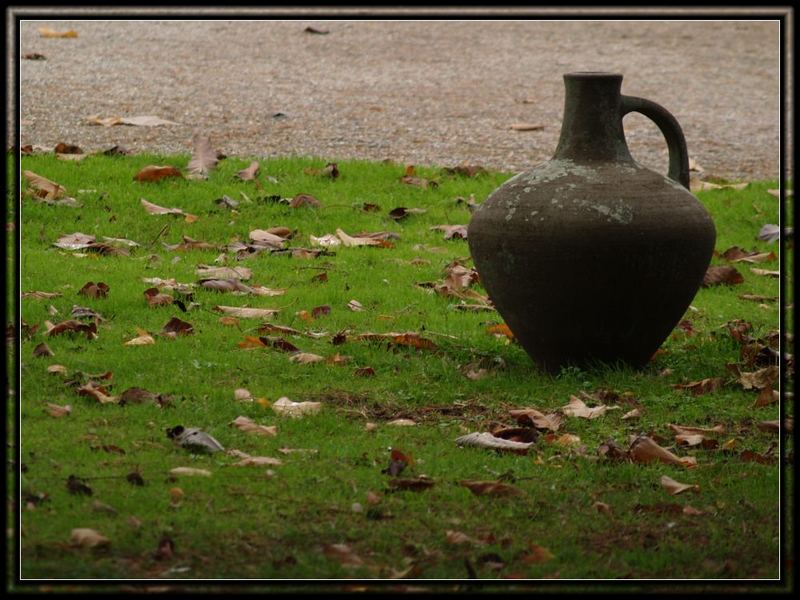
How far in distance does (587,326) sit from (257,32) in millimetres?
9452

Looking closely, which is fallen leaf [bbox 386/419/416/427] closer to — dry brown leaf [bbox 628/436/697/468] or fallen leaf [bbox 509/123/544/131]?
dry brown leaf [bbox 628/436/697/468]

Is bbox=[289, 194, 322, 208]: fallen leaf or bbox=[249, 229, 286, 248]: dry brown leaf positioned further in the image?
bbox=[289, 194, 322, 208]: fallen leaf

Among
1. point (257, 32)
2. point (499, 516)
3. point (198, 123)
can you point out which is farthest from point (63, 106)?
point (499, 516)

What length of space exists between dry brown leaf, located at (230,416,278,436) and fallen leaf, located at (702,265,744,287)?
140 inches

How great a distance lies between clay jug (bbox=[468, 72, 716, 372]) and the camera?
5207mm

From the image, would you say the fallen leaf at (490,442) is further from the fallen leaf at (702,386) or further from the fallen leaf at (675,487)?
the fallen leaf at (702,386)

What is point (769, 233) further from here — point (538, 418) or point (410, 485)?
point (410, 485)

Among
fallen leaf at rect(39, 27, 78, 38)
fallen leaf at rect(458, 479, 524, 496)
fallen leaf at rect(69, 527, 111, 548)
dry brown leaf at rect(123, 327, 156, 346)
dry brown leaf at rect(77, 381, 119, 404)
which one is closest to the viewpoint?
fallen leaf at rect(69, 527, 111, 548)

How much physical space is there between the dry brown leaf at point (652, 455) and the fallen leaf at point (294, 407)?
4.04ft

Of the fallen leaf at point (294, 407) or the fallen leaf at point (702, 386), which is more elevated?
the fallen leaf at point (702, 386)

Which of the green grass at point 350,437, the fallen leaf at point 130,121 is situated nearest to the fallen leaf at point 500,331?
the green grass at point 350,437

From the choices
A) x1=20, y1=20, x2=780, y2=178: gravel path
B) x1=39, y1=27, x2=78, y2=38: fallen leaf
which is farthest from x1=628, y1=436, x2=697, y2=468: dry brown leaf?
x1=39, y1=27, x2=78, y2=38: fallen leaf

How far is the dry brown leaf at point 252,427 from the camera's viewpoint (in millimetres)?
4691

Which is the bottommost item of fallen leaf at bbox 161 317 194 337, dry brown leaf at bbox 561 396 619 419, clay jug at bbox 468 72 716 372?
fallen leaf at bbox 161 317 194 337
